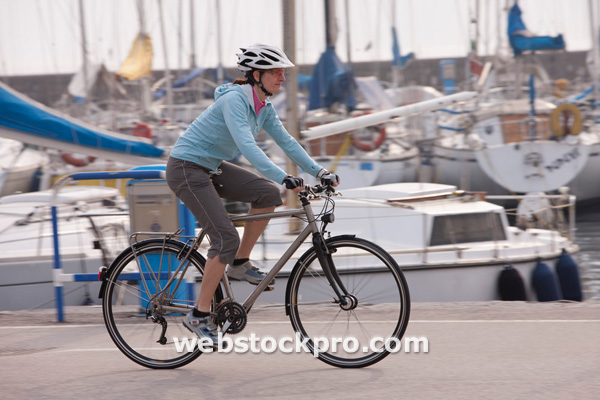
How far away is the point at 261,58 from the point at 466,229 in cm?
724

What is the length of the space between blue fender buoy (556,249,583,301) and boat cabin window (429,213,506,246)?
1.14 m

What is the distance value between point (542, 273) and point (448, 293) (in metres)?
1.96

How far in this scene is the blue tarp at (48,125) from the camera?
8852mm

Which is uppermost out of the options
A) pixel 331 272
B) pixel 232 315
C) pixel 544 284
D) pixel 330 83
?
pixel 330 83

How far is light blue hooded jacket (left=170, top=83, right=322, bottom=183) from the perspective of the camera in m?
4.16

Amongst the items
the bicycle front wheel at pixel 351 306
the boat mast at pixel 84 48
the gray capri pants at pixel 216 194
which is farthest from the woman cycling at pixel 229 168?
the boat mast at pixel 84 48

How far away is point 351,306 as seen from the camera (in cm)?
443

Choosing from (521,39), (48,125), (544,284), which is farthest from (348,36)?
(48,125)

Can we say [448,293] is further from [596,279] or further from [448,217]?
[596,279]

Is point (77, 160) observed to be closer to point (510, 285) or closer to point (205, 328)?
point (510, 285)

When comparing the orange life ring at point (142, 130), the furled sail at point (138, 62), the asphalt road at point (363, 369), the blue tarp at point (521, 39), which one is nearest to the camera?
the asphalt road at point (363, 369)

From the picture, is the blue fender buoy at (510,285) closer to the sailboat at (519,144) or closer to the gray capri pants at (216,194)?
the gray capri pants at (216,194)

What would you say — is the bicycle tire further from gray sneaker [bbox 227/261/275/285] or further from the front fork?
the front fork

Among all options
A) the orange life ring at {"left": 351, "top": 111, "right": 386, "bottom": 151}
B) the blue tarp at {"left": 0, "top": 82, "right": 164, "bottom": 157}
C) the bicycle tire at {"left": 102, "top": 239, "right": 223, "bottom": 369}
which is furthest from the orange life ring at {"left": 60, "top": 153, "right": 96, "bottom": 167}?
the bicycle tire at {"left": 102, "top": 239, "right": 223, "bottom": 369}
